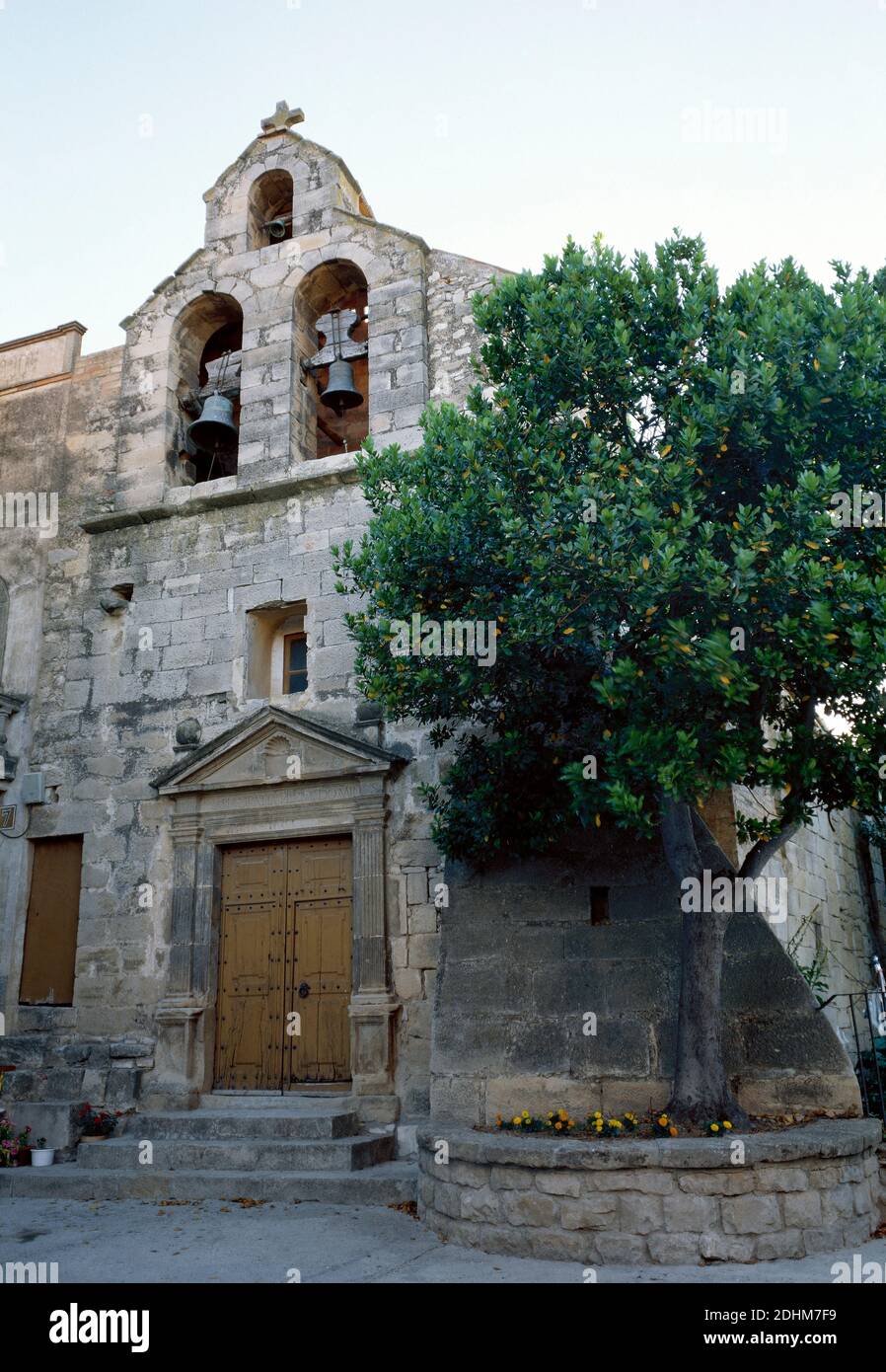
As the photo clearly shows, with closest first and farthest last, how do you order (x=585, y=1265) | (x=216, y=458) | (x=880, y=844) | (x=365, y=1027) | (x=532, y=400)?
(x=585, y=1265) < (x=532, y=400) < (x=365, y=1027) < (x=216, y=458) < (x=880, y=844)

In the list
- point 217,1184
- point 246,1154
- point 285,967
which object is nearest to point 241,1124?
point 246,1154

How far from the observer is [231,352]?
10.3m

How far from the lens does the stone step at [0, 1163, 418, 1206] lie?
616 centimetres

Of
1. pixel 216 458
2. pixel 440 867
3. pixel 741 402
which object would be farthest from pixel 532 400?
pixel 216 458

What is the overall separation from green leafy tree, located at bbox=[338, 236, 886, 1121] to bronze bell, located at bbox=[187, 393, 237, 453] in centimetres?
355

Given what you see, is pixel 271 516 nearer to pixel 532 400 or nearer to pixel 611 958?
pixel 532 400

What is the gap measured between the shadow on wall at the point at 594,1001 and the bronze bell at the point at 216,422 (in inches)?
195

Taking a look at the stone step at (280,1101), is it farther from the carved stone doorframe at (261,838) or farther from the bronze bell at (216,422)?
the bronze bell at (216,422)

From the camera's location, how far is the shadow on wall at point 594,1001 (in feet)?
19.0

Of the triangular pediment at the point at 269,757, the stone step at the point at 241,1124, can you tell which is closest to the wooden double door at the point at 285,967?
the stone step at the point at 241,1124

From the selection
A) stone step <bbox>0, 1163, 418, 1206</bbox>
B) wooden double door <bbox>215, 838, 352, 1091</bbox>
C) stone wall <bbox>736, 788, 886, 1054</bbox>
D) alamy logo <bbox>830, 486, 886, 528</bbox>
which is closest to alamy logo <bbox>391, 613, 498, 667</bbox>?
alamy logo <bbox>830, 486, 886, 528</bbox>

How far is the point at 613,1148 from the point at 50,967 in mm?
5631

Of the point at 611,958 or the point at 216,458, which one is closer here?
the point at 611,958

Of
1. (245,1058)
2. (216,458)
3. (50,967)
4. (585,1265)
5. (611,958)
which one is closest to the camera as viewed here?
(585,1265)
